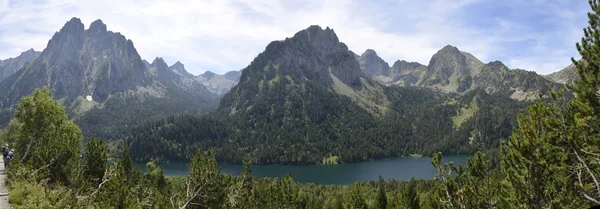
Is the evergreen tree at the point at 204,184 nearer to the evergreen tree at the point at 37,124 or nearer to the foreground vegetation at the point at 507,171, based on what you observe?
the foreground vegetation at the point at 507,171

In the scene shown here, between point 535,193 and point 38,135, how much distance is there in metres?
52.9

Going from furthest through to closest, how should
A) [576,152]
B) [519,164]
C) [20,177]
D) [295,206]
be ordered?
1. [295,206]
2. [20,177]
3. [519,164]
4. [576,152]

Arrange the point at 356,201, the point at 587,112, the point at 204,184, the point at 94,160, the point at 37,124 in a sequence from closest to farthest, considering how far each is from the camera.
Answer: the point at 587,112, the point at 204,184, the point at 94,160, the point at 37,124, the point at 356,201

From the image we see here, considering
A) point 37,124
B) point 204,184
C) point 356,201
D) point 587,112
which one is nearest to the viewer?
point 587,112

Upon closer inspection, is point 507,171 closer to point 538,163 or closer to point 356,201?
point 538,163

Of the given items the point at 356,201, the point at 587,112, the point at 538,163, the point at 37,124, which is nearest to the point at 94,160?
the point at 37,124

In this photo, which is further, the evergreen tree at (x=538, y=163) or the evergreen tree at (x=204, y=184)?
the evergreen tree at (x=204, y=184)

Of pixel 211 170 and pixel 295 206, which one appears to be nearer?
pixel 211 170

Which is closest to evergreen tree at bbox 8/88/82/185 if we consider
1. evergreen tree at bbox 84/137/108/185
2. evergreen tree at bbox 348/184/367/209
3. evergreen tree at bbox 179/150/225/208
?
evergreen tree at bbox 84/137/108/185

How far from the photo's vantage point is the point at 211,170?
101ft

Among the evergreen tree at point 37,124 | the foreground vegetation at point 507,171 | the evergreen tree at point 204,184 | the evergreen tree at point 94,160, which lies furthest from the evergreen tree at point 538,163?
the evergreen tree at point 37,124

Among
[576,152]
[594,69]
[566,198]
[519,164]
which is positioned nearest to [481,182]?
[519,164]

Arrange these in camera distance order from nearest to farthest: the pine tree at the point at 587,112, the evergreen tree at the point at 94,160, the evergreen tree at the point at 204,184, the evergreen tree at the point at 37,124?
1. the pine tree at the point at 587,112
2. the evergreen tree at the point at 204,184
3. the evergreen tree at the point at 94,160
4. the evergreen tree at the point at 37,124

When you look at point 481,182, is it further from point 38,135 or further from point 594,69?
point 38,135
